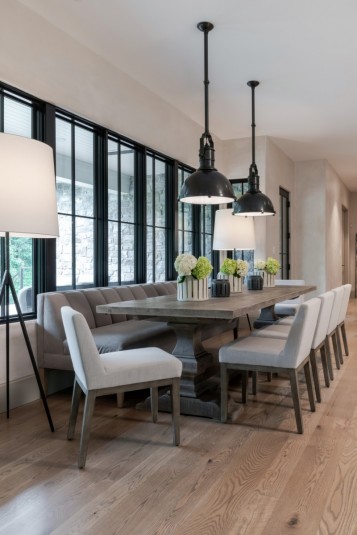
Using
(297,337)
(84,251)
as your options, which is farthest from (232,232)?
(297,337)

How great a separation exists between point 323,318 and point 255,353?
0.82 metres

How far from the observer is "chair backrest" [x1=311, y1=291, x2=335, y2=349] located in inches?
129

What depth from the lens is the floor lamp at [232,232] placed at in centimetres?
570

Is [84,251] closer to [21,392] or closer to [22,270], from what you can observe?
[22,270]

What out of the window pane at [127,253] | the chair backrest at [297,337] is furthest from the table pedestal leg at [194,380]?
the window pane at [127,253]

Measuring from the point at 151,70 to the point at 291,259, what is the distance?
4.79 m

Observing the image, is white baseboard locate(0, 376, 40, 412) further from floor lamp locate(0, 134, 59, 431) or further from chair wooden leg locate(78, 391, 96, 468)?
chair wooden leg locate(78, 391, 96, 468)

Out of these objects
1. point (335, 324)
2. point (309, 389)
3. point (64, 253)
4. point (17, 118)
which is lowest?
point (309, 389)

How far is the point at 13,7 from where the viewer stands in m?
3.28

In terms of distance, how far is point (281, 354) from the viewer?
2.78 m

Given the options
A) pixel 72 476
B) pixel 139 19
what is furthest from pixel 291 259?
pixel 72 476

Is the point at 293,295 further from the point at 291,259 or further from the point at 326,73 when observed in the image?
the point at 291,259

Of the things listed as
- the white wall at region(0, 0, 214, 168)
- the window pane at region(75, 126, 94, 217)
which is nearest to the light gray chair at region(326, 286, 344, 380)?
the window pane at region(75, 126, 94, 217)

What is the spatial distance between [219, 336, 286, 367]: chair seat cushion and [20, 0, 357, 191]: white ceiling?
8.04 feet
